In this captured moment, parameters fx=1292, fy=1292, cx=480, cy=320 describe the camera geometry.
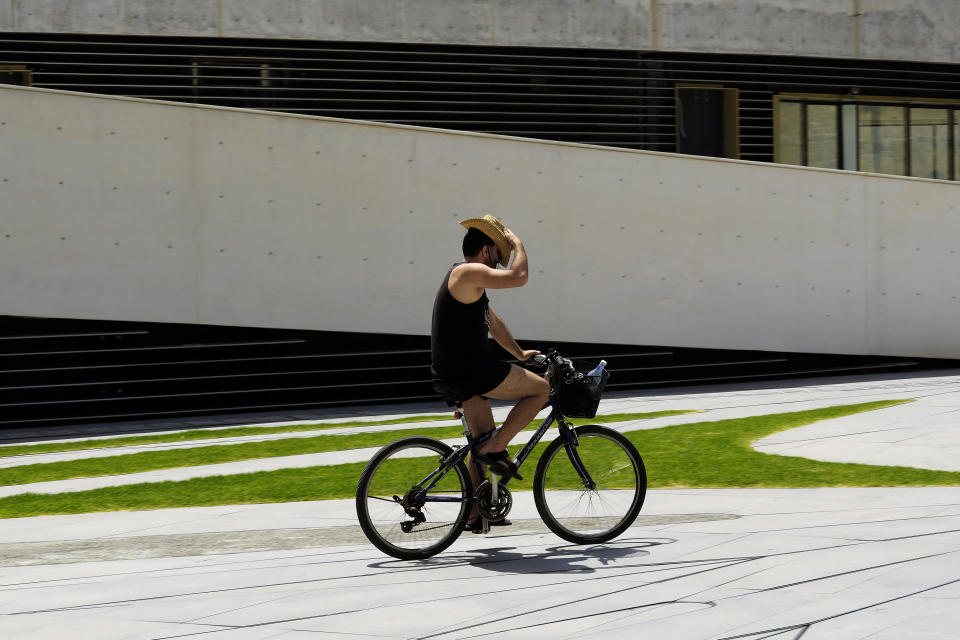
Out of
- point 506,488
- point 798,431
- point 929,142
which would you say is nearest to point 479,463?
point 506,488

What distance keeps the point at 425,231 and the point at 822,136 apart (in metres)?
8.02

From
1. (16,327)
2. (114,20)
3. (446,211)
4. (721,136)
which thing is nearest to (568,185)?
(446,211)

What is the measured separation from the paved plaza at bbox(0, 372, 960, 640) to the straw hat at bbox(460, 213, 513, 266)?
1.60 meters

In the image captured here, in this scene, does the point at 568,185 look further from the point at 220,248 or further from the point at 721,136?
the point at 220,248

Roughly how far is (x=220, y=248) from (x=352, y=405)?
9.73ft

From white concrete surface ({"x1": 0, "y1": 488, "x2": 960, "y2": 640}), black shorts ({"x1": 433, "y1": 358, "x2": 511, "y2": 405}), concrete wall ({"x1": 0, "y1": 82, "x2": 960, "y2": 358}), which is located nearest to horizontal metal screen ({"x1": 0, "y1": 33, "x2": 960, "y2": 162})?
concrete wall ({"x1": 0, "y1": 82, "x2": 960, "y2": 358})

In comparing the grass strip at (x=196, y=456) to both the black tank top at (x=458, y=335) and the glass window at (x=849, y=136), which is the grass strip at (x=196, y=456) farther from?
the glass window at (x=849, y=136)

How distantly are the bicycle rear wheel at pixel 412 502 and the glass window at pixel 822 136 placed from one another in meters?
16.5

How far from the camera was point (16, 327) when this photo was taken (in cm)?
1650

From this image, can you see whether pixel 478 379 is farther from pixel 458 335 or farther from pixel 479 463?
pixel 479 463

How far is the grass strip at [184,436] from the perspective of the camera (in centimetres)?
1379

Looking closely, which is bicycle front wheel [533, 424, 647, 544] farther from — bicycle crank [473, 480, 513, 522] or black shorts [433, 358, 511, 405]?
black shorts [433, 358, 511, 405]

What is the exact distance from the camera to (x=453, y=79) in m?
18.9

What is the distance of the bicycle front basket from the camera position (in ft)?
22.7
